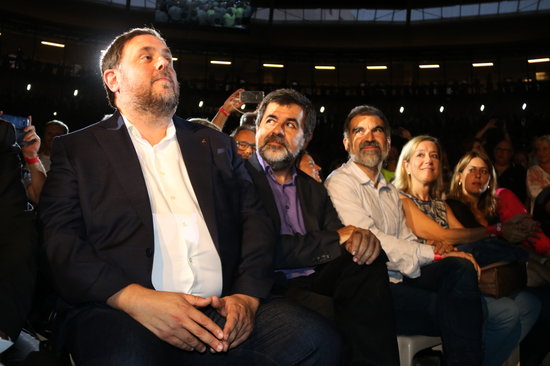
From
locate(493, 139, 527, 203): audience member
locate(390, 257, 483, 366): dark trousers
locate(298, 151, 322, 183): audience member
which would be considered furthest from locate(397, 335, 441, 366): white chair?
locate(493, 139, 527, 203): audience member

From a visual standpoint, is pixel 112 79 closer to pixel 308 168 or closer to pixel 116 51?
pixel 116 51

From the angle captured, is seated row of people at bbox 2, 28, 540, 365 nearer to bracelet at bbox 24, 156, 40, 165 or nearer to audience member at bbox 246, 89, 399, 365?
audience member at bbox 246, 89, 399, 365

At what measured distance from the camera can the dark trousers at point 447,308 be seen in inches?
93.7

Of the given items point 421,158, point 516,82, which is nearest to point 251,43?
point 516,82

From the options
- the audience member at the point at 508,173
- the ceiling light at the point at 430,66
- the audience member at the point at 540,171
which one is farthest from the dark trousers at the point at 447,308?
the ceiling light at the point at 430,66

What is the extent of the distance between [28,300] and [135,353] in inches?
17.4

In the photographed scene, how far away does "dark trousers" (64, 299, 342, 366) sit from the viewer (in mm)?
1487

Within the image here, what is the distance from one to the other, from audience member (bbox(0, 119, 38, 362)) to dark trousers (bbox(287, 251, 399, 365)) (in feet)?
3.47

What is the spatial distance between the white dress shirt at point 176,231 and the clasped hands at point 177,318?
131 millimetres

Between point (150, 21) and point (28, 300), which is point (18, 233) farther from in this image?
point (150, 21)

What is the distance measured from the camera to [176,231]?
177 centimetres

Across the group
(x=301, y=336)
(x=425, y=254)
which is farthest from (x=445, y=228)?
(x=301, y=336)

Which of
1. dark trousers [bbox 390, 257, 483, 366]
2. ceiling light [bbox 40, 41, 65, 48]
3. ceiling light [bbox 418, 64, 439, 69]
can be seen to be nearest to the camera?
dark trousers [bbox 390, 257, 483, 366]

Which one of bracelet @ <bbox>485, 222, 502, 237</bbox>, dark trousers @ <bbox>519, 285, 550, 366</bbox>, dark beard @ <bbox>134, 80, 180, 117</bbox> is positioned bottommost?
dark trousers @ <bbox>519, 285, 550, 366</bbox>
